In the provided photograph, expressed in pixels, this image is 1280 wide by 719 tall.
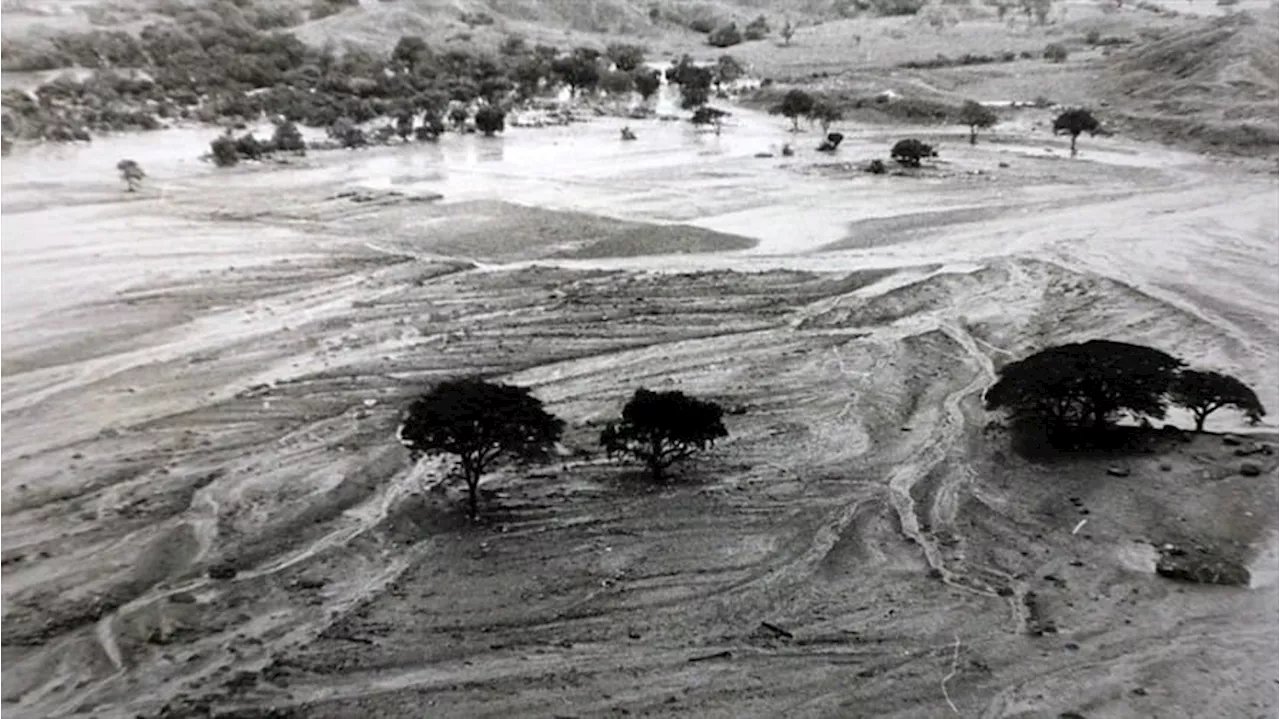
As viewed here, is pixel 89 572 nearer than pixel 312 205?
Yes

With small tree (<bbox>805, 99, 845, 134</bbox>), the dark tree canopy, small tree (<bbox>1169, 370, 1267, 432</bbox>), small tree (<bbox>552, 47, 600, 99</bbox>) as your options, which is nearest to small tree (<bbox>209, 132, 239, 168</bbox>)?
small tree (<bbox>552, 47, 600, 99</bbox>)

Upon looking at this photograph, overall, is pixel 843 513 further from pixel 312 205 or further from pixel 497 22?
pixel 497 22

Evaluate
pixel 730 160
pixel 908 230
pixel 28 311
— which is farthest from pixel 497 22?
pixel 28 311

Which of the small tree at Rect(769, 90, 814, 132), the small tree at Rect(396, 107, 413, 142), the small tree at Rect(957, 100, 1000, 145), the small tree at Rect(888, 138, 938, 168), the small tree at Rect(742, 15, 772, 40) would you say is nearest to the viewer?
the small tree at Rect(888, 138, 938, 168)

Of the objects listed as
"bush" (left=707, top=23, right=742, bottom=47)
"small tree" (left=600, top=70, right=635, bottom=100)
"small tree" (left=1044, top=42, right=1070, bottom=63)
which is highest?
"bush" (left=707, top=23, right=742, bottom=47)

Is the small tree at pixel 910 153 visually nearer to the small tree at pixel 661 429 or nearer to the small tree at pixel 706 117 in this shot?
the small tree at pixel 706 117

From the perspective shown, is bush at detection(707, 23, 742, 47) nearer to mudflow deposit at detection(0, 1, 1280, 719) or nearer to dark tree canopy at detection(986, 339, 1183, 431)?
mudflow deposit at detection(0, 1, 1280, 719)
